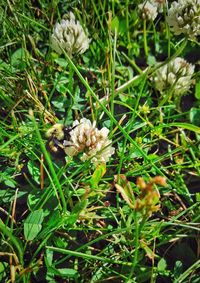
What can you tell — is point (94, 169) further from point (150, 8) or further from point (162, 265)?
point (150, 8)

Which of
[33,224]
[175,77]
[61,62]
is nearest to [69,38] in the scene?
[61,62]

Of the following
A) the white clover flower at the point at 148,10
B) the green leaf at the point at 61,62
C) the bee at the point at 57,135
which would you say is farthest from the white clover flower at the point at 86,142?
the white clover flower at the point at 148,10

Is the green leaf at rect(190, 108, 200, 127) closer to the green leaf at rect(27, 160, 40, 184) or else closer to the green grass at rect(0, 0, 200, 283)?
the green grass at rect(0, 0, 200, 283)

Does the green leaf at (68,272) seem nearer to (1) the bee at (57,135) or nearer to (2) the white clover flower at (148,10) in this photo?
(1) the bee at (57,135)

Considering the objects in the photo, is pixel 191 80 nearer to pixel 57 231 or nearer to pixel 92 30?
pixel 92 30

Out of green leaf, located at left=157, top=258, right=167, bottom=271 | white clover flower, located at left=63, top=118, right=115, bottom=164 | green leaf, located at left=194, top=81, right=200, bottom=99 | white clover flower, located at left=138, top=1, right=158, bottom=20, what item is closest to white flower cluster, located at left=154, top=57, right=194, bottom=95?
green leaf, located at left=194, top=81, right=200, bottom=99
